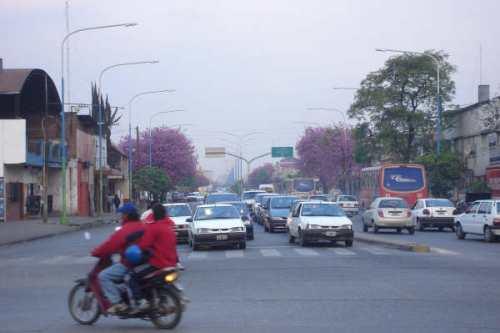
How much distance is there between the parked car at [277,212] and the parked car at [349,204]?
2009 centimetres

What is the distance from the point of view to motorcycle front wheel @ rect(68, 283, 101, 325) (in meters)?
12.1

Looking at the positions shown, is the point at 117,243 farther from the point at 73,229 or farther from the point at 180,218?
the point at 73,229

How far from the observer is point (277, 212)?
3919 cm

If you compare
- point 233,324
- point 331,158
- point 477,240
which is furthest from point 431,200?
point 331,158

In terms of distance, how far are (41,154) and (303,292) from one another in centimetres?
4501

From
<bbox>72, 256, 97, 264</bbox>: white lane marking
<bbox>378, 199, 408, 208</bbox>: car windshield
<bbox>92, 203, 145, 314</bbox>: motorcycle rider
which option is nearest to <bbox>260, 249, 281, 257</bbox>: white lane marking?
<bbox>72, 256, 97, 264</bbox>: white lane marking

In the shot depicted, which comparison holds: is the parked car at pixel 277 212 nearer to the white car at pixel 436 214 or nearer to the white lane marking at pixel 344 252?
the white car at pixel 436 214

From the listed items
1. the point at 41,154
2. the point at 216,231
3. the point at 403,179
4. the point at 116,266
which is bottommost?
the point at 216,231

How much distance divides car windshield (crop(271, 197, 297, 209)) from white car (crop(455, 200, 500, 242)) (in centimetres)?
877

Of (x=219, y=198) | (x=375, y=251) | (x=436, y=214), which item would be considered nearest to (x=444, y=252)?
(x=375, y=251)

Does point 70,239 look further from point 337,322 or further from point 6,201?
point 337,322

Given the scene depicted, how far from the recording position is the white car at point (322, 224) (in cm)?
2783

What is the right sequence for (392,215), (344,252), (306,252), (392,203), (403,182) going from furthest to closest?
1. (403,182)
2. (392,203)
3. (392,215)
4. (306,252)
5. (344,252)

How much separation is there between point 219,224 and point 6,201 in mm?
28190
